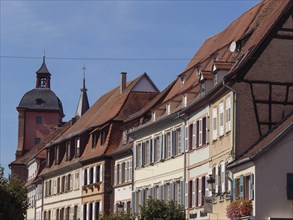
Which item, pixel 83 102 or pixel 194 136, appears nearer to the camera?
pixel 194 136

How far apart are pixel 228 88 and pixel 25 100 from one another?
103 m

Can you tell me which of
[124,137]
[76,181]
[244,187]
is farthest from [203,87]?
[76,181]

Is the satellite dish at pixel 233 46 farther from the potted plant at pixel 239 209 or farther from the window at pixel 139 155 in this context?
the window at pixel 139 155

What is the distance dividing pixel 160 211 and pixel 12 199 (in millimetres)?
9655

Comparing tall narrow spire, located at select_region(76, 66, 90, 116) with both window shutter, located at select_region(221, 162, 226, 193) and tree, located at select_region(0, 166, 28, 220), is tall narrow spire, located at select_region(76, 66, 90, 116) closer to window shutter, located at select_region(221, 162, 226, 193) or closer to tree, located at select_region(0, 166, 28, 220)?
tree, located at select_region(0, 166, 28, 220)

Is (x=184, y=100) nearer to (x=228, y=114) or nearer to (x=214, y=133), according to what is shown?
(x=214, y=133)

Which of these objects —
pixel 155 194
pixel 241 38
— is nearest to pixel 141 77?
pixel 155 194

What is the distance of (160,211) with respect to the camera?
51.9 meters

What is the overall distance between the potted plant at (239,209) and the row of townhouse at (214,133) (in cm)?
27

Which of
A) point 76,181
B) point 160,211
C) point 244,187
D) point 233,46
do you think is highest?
point 233,46

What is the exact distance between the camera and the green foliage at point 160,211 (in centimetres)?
5178

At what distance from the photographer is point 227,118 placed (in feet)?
156

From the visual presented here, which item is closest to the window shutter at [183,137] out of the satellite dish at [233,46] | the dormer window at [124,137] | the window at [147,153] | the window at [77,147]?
the satellite dish at [233,46]

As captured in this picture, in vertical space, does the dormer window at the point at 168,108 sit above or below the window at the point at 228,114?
above
